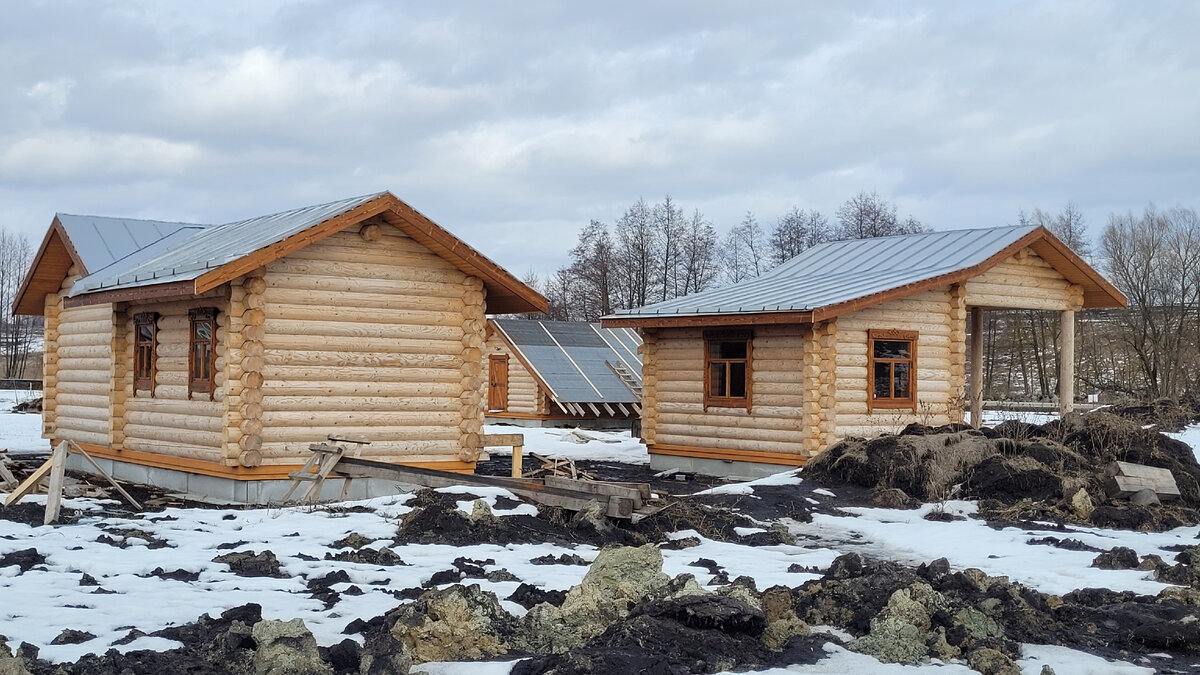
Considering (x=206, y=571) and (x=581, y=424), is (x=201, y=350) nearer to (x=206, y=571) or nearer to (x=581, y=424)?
(x=206, y=571)

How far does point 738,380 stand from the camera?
21500mm

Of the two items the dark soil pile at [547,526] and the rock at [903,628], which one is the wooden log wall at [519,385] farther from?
the rock at [903,628]

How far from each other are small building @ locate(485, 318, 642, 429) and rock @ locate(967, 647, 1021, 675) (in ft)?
90.0

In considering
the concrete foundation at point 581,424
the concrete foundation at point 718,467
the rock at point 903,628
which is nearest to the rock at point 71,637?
the rock at point 903,628

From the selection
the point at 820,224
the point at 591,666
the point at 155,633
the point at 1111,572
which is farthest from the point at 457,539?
the point at 820,224

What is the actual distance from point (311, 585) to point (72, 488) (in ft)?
25.6

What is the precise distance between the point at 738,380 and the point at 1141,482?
318 inches

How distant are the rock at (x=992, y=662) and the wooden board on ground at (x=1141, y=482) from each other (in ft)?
27.9

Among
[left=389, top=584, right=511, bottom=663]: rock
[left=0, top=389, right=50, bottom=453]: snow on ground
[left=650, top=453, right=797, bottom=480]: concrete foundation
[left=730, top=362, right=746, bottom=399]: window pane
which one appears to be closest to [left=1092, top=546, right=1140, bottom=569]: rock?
[left=389, top=584, right=511, bottom=663]: rock

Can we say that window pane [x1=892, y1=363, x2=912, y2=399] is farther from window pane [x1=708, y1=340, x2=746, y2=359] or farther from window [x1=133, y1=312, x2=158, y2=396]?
window [x1=133, y1=312, x2=158, y2=396]

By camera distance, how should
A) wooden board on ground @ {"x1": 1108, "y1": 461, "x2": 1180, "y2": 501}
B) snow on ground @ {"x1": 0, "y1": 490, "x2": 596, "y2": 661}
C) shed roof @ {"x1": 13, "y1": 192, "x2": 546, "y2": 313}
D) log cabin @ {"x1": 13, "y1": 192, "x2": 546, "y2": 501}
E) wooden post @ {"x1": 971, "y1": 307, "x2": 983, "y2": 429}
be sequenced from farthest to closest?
1. wooden post @ {"x1": 971, "y1": 307, "x2": 983, "y2": 429}
2. log cabin @ {"x1": 13, "y1": 192, "x2": 546, "y2": 501}
3. shed roof @ {"x1": 13, "y1": 192, "x2": 546, "y2": 313}
4. wooden board on ground @ {"x1": 1108, "y1": 461, "x2": 1180, "y2": 501}
5. snow on ground @ {"x1": 0, "y1": 490, "x2": 596, "y2": 661}

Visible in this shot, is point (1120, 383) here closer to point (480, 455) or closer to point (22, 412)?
point (480, 455)

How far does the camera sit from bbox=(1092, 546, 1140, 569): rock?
10734 mm

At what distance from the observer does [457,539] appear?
1138 cm
